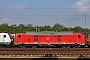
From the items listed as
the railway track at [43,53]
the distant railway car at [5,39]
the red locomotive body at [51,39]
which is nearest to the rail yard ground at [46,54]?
the railway track at [43,53]

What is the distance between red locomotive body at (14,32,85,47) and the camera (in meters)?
29.8

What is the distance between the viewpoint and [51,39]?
1190 inches

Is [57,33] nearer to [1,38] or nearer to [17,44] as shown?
[17,44]

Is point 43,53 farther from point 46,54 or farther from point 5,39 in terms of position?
point 5,39

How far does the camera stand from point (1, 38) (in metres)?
31.6

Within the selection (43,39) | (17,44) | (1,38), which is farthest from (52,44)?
(1,38)

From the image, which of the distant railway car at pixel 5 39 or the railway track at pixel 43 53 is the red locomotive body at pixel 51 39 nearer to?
the distant railway car at pixel 5 39

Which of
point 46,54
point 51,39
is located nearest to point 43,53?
point 46,54

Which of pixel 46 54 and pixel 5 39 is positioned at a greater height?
pixel 5 39

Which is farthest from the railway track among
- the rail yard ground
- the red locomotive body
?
the red locomotive body

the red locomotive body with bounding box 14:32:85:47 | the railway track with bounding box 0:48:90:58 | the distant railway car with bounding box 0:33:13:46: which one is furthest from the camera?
the distant railway car with bounding box 0:33:13:46

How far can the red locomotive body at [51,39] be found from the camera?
1174 inches

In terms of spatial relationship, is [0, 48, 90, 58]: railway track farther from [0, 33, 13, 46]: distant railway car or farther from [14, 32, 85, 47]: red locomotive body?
[0, 33, 13, 46]: distant railway car

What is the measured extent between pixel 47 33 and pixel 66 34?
2902 millimetres
